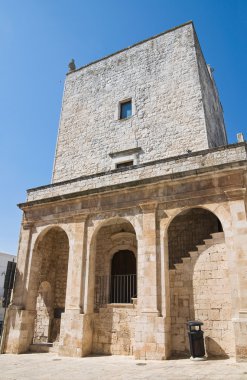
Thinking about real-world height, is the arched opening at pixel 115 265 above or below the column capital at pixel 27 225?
below

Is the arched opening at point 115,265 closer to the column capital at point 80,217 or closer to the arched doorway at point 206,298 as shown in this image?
the column capital at point 80,217

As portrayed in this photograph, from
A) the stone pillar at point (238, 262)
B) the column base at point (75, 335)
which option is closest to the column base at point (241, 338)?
the stone pillar at point (238, 262)

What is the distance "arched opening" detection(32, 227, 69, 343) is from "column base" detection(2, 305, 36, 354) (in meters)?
1.88

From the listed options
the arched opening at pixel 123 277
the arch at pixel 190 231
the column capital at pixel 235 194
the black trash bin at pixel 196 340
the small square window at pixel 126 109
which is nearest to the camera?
the black trash bin at pixel 196 340

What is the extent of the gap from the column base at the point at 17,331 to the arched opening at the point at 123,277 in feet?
10.5

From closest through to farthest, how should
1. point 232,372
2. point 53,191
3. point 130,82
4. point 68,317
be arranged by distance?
point 232,372 < point 68,317 < point 53,191 < point 130,82

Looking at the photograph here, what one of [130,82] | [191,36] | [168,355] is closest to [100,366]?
[168,355]

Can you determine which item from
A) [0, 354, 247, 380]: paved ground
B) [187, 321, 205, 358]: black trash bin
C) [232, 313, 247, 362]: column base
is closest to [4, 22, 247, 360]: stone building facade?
[232, 313, 247, 362]: column base

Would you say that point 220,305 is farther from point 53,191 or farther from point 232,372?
point 53,191

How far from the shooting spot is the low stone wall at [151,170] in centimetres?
875

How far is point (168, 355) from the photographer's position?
7.69 meters

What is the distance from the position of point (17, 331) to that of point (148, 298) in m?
4.86

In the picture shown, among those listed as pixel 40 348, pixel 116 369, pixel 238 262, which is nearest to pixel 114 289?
pixel 40 348

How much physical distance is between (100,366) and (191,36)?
13704mm
